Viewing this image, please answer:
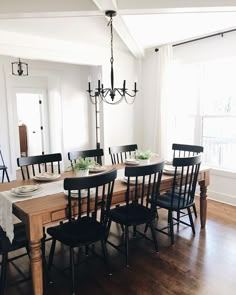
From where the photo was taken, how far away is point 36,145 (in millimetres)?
8297

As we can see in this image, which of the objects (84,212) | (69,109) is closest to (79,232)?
(84,212)

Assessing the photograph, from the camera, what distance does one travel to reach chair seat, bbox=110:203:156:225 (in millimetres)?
2538

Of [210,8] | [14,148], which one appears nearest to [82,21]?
[210,8]

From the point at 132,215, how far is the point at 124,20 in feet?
8.29

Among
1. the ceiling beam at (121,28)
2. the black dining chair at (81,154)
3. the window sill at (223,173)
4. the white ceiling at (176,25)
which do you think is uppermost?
the white ceiling at (176,25)

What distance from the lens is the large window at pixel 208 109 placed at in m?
4.27

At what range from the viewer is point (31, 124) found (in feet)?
27.1

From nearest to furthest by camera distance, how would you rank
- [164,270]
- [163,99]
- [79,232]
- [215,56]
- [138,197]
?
[79,232], [164,270], [138,197], [215,56], [163,99]

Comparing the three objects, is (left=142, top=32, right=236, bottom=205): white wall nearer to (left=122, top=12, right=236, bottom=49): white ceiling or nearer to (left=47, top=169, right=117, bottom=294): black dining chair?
(left=122, top=12, right=236, bottom=49): white ceiling

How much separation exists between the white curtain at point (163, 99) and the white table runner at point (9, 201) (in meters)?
2.81

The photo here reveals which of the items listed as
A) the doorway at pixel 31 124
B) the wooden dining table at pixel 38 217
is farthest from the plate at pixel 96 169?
the doorway at pixel 31 124

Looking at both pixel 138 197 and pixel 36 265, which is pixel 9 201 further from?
pixel 138 197

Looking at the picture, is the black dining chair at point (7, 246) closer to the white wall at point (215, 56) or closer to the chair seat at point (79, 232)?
the chair seat at point (79, 232)

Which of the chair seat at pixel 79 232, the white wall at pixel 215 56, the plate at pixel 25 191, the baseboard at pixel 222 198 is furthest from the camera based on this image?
the baseboard at pixel 222 198
